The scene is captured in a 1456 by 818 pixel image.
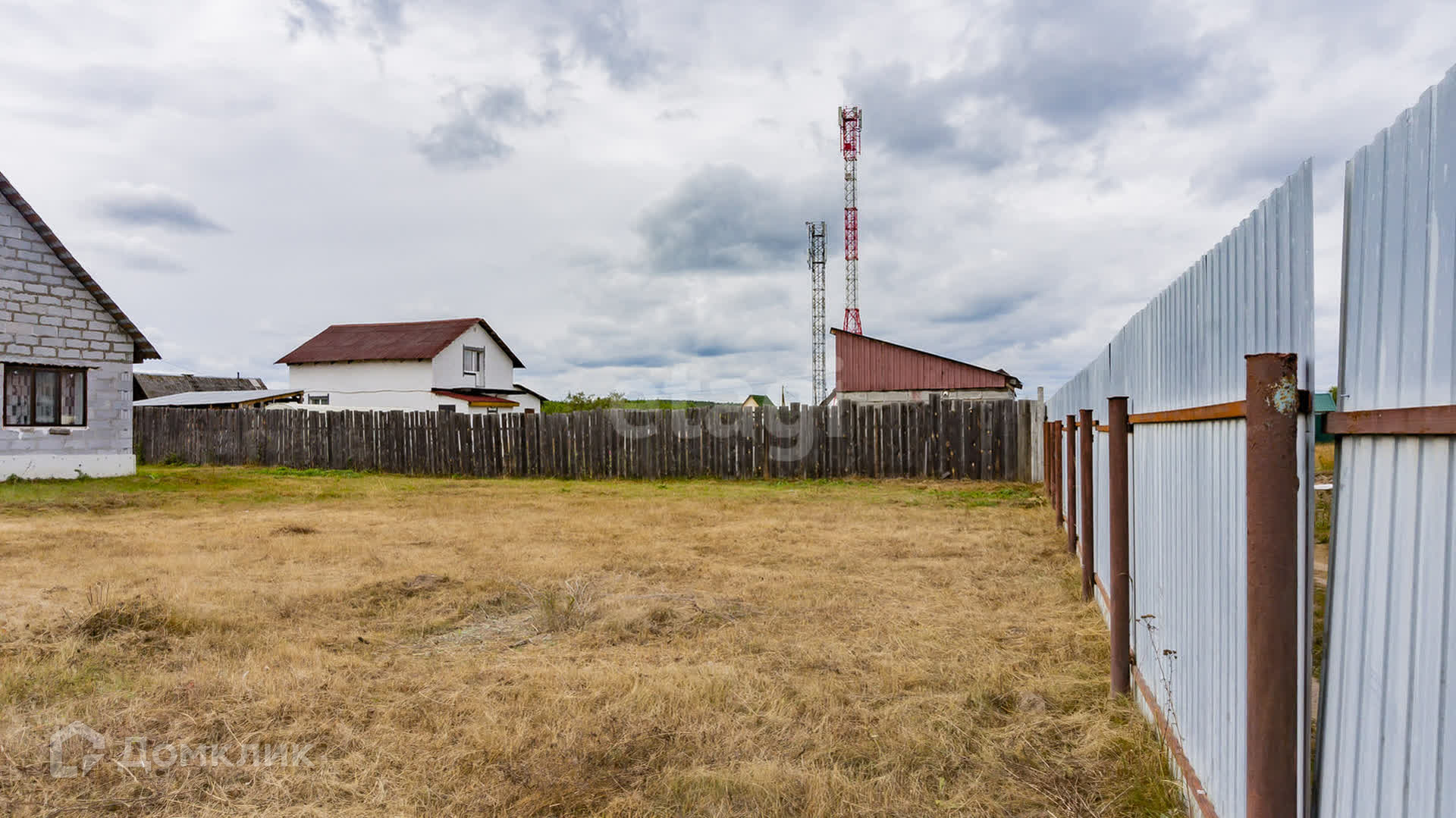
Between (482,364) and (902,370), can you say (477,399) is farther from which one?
(902,370)

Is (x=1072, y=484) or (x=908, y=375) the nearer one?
(x=1072, y=484)

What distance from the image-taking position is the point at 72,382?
15.0m

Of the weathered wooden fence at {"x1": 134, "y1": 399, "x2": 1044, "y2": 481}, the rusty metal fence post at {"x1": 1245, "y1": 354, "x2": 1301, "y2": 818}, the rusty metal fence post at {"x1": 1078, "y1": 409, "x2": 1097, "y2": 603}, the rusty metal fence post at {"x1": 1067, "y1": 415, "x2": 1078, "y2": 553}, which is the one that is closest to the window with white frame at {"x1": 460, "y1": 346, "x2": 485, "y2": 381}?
the weathered wooden fence at {"x1": 134, "y1": 399, "x2": 1044, "y2": 481}

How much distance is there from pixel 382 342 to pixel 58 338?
56.3 ft

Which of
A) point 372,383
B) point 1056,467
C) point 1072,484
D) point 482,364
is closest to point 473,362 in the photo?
point 482,364

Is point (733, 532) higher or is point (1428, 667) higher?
point (1428, 667)

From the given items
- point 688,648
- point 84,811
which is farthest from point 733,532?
point 84,811

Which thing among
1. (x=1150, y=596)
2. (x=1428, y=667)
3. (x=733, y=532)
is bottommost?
(x=733, y=532)

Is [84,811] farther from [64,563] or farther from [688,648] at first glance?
[64,563]

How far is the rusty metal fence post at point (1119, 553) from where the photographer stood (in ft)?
11.9

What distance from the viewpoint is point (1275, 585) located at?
170 centimetres

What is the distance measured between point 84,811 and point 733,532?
21.0 ft

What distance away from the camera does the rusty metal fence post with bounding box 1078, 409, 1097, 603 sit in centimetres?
528

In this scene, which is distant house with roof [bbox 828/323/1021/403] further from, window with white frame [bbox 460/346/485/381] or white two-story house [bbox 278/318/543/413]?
window with white frame [bbox 460/346/485/381]
